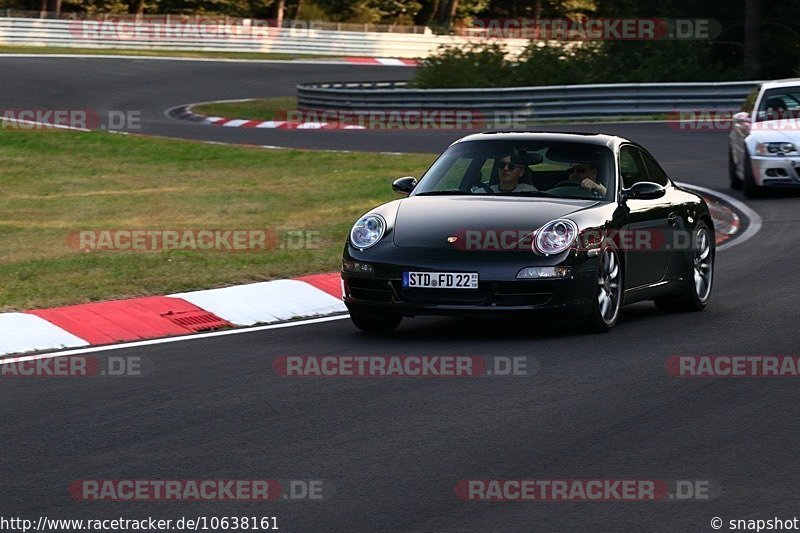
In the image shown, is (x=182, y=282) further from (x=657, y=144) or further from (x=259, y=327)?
(x=657, y=144)

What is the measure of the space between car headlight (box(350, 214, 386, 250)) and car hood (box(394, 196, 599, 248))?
0.11 m

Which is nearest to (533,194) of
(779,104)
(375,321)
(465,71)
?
(375,321)

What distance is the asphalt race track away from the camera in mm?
5730

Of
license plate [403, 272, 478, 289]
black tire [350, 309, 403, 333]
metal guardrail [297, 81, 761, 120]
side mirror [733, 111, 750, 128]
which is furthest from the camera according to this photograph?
metal guardrail [297, 81, 761, 120]

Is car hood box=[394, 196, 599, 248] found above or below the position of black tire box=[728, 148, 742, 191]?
above

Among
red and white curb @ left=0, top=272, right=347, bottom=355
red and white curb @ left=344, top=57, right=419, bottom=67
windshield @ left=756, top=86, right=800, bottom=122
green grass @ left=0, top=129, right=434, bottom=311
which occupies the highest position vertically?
windshield @ left=756, top=86, right=800, bottom=122

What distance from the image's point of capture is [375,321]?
10.1 metres

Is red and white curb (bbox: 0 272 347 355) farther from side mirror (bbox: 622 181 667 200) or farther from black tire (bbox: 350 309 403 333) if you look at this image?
side mirror (bbox: 622 181 667 200)

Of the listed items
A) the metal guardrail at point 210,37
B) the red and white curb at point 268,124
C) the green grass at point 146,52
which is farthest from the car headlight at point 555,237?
the metal guardrail at point 210,37

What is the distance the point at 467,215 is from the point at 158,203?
8757 mm

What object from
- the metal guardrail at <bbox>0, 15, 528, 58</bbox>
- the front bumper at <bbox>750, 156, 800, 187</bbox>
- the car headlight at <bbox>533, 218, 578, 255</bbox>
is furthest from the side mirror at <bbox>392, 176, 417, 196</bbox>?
the metal guardrail at <bbox>0, 15, 528, 58</bbox>

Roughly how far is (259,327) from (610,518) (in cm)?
535

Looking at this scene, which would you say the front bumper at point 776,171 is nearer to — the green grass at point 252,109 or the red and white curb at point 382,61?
the green grass at point 252,109

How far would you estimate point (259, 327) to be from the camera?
1062 cm
